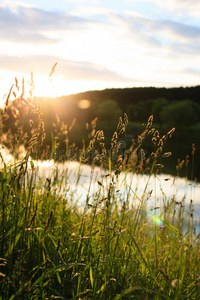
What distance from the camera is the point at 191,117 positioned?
46.6 meters

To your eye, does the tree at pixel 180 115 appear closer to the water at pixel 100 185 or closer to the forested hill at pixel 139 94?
the forested hill at pixel 139 94

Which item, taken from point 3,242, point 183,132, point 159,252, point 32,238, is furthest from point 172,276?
point 183,132

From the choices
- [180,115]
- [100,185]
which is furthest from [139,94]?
[100,185]

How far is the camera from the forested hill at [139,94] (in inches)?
2557

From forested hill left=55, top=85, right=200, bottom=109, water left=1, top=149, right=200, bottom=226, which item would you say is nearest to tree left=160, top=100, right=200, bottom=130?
forested hill left=55, top=85, right=200, bottom=109

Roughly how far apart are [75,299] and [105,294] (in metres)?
0.24

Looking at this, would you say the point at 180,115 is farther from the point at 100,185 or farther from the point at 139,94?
the point at 100,185

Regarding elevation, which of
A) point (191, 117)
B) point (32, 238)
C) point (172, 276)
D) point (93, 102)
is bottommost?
point (172, 276)

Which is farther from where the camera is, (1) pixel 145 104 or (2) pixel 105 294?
(1) pixel 145 104

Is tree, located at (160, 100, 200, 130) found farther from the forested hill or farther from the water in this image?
the water

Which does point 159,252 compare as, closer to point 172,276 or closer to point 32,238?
point 172,276

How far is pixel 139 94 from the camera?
73812 mm

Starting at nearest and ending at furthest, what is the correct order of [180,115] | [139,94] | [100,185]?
[100,185]
[180,115]
[139,94]

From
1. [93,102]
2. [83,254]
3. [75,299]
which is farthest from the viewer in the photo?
[93,102]
